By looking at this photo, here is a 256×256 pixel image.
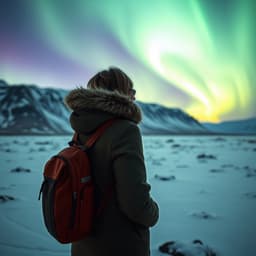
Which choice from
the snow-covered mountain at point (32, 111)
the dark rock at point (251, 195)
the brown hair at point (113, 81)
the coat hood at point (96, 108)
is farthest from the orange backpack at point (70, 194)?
the snow-covered mountain at point (32, 111)

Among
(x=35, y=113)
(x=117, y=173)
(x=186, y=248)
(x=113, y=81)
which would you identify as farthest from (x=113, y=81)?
(x=35, y=113)

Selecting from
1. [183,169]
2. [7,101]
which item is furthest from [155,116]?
[183,169]

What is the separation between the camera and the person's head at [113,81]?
151cm

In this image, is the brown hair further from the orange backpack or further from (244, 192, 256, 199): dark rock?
(244, 192, 256, 199): dark rock

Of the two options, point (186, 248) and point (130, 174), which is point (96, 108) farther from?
point (186, 248)

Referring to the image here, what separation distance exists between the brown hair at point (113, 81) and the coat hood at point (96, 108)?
0.54ft

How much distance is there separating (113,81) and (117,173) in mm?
637

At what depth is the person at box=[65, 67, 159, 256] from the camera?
1200 millimetres

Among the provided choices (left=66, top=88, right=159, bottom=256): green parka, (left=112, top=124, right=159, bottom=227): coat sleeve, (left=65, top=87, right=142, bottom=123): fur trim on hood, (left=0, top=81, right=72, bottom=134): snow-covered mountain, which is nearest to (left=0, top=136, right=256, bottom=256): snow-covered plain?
(left=66, top=88, right=159, bottom=256): green parka

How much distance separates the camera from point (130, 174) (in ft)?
3.89

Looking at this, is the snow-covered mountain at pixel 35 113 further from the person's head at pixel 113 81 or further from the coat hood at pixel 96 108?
the coat hood at pixel 96 108

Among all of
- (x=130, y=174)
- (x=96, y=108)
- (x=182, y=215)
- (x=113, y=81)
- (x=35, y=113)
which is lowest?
(x=182, y=215)

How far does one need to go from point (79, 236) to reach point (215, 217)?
120 inches

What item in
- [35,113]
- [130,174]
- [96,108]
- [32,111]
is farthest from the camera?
[32,111]
